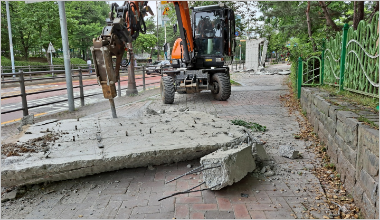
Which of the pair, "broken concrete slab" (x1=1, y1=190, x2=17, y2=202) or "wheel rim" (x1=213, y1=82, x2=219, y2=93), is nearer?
"broken concrete slab" (x1=1, y1=190, x2=17, y2=202)

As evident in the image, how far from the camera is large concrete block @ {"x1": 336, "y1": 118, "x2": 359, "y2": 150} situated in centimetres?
294

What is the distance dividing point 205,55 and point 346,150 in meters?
7.31

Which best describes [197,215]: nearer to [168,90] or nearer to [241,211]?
[241,211]

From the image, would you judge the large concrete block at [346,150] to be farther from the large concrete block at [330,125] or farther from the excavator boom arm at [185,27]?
the excavator boom arm at [185,27]

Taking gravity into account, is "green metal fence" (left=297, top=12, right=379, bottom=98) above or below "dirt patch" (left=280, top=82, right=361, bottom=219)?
above

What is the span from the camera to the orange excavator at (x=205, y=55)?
941 centimetres

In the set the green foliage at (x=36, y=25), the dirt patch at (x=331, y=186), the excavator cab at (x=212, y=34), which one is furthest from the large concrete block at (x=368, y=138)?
the green foliage at (x=36, y=25)

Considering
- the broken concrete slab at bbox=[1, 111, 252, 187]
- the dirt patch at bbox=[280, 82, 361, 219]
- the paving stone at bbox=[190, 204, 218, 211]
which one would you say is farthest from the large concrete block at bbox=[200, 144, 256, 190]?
the dirt patch at bbox=[280, 82, 361, 219]

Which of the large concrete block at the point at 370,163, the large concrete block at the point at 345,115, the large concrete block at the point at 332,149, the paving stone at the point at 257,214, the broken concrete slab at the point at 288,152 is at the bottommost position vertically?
the paving stone at the point at 257,214

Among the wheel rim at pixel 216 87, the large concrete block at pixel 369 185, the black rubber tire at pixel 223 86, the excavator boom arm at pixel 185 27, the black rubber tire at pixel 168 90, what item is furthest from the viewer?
the wheel rim at pixel 216 87

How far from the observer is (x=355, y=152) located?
2.93 meters

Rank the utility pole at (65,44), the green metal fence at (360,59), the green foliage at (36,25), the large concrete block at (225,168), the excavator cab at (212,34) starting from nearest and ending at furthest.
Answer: the large concrete block at (225,168) → the green metal fence at (360,59) → the utility pole at (65,44) → the excavator cab at (212,34) → the green foliage at (36,25)

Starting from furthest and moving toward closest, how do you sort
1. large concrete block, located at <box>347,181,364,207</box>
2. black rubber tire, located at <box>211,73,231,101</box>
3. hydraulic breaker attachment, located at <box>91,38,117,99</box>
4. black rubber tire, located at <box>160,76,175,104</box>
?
black rubber tire, located at <box>211,73,231,101</box>, black rubber tire, located at <box>160,76,175,104</box>, hydraulic breaker attachment, located at <box>91,38,117,99</box>, large concrete block, located at <box>347,181,364,207</box>

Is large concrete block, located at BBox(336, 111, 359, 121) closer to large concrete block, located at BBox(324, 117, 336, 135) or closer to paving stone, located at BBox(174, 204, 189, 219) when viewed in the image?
large concrete block, located at BBox(324, 117, 336, 135)
